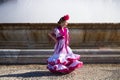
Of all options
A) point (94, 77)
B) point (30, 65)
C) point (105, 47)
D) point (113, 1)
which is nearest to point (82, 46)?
point (105, 47)

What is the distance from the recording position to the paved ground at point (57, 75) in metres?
9.35

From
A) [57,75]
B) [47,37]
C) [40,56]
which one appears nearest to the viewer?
[57,75]

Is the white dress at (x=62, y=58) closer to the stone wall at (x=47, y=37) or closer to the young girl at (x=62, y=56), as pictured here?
the young girl at (x=62, y=56)

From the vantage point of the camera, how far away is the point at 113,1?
59.8 ft

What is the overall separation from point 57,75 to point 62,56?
44 centimetres

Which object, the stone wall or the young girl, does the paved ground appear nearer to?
the young girl

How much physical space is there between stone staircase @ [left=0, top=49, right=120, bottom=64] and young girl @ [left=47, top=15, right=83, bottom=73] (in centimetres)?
114

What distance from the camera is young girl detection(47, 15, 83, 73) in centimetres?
959

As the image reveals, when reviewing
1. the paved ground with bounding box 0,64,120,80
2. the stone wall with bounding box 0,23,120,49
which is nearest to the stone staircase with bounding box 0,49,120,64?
the paved ground with bounding box 0,64,120,80

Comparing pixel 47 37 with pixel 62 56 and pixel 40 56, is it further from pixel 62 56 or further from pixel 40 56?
pixel 62 56

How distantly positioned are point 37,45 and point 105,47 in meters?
1.86

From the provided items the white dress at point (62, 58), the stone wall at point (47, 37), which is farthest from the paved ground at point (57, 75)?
the stone wall at point (47, 37)

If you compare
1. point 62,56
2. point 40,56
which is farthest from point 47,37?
point 62,56

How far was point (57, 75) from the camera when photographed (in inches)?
378
